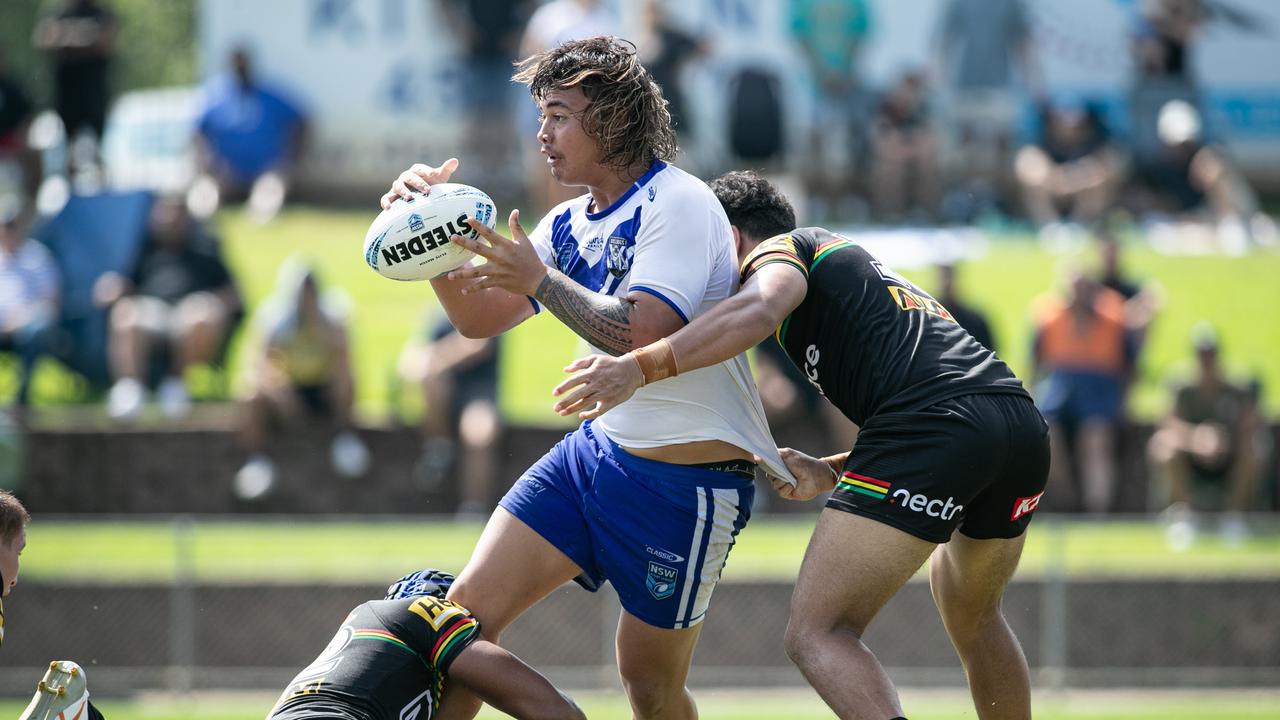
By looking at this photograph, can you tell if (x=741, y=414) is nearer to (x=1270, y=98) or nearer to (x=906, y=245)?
(x=906, y=245)

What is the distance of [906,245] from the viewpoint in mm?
15562

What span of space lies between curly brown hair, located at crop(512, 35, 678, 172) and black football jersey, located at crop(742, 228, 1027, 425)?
52 cm

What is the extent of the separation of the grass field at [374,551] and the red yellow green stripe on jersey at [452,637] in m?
4.98

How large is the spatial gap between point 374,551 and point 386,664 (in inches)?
242

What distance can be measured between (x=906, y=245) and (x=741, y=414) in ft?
35.3

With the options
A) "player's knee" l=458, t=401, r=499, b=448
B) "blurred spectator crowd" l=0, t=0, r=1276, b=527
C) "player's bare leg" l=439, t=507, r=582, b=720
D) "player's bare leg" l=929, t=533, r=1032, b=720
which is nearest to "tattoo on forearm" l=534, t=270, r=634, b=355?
"player's bare leg" l=439, t=507, r=582, b=720

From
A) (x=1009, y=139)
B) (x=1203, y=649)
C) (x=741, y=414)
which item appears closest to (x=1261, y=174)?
(x=1009, y=139)

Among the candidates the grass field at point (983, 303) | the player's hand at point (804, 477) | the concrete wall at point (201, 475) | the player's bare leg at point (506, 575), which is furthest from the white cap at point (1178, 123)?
the player's bare leg at point (506, 575)

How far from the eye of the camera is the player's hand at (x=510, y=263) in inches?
182

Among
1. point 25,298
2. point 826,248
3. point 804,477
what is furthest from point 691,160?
point 826,248

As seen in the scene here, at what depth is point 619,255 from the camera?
16.2 ft

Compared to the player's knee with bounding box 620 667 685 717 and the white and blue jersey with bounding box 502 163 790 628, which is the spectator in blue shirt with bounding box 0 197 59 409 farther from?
the player's knee with bounding box 620 667 685 717

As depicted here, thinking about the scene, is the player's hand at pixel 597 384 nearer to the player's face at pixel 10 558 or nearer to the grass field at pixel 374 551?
the player's face at pixel 10 558

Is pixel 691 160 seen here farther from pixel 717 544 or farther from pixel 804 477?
pixel 717 544
